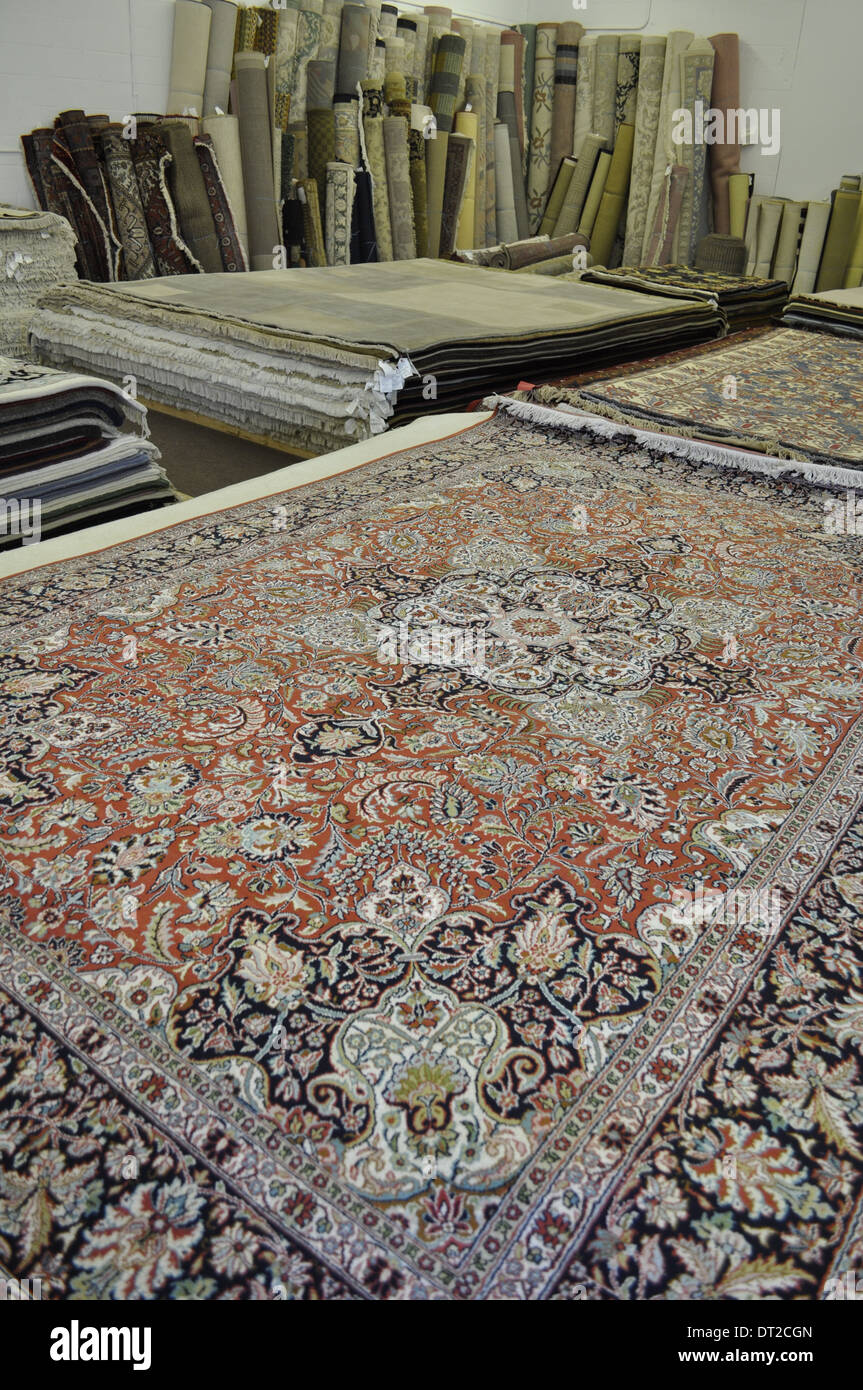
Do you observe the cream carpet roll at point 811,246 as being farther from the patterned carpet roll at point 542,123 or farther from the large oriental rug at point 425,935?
the large oriental rug at point 425,935

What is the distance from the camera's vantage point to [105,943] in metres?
0.82

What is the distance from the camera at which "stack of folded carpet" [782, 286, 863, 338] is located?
11.0 ft

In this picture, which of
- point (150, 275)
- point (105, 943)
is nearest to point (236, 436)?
point (150, 275)

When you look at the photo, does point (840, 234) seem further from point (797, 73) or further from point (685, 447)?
point (685, 447)

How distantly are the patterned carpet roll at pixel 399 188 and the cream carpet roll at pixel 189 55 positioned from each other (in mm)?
862

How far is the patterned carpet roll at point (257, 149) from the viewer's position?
3.97m

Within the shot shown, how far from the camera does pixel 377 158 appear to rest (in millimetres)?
4418

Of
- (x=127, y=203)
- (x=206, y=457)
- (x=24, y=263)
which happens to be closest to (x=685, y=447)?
(x=206, y=457)

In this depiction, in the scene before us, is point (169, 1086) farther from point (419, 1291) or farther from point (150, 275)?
point (150, 275)

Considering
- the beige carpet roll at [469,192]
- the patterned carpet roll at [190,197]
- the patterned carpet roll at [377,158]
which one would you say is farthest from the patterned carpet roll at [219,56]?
the beige carpet roll at [469,192]

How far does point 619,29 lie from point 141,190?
3.16 m

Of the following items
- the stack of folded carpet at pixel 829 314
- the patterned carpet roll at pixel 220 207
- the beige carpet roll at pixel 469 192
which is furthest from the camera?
the beige carpet roll at pixel 469 192

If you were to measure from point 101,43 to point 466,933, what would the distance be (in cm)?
415
